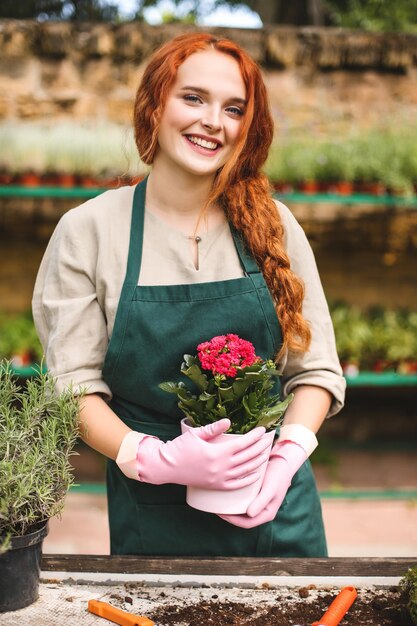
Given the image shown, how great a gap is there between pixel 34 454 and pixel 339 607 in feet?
1.79

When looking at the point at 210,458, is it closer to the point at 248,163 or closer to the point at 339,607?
the point at 339,607

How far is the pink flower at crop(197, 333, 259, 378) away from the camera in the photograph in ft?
4.32

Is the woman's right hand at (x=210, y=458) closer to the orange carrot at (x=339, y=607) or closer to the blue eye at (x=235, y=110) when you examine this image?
the orange carrot at (x=339, y=607)

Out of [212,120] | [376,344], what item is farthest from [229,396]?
[376,344]

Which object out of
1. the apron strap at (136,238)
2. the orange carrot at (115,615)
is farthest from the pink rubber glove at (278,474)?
the apron strap at (136,238)

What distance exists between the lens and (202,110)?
1.52 meters

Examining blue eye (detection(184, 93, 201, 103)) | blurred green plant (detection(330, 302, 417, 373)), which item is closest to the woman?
blue eye (detection(184, 93, 201, 103))

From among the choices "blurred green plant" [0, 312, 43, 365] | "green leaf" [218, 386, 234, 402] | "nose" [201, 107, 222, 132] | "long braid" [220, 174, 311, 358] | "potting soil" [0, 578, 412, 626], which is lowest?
"blurred green plant" [0, 312, 43, 365]

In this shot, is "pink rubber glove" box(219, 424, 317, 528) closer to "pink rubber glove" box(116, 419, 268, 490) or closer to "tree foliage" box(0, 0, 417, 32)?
"pink rubber glove" box(116, 419, 268, 490)

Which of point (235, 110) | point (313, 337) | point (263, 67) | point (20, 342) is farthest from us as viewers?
point (263, 67)

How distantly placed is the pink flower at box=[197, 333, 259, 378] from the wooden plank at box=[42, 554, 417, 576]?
0.34 meters

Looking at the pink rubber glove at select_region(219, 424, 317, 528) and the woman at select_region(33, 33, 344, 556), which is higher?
the woman at select_region(33, 33, 344, 556)

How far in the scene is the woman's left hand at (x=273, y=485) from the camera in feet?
4.67

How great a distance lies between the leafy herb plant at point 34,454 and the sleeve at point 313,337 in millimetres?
551
